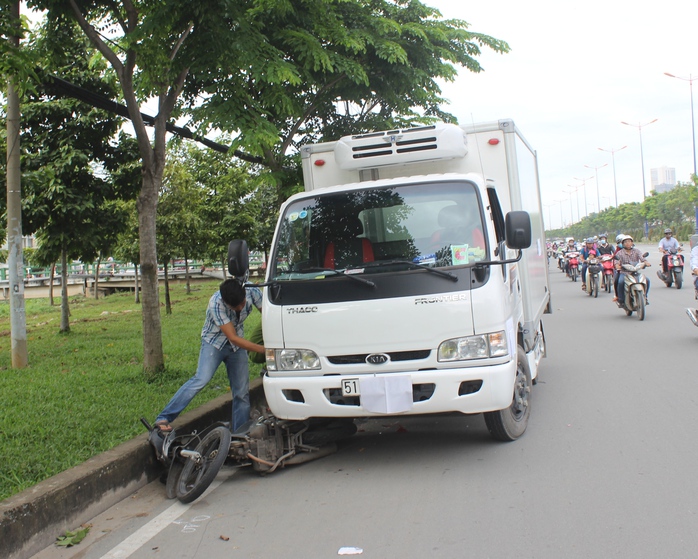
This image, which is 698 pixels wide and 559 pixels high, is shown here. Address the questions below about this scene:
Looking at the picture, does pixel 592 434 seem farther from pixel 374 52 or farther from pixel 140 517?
pixel 374 52

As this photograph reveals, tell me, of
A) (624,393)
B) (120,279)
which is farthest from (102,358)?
(120,279)

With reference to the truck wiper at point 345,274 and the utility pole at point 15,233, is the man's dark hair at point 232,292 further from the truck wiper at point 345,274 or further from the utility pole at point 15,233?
the utility pole at point 15,233

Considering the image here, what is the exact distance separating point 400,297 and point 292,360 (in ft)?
3.12

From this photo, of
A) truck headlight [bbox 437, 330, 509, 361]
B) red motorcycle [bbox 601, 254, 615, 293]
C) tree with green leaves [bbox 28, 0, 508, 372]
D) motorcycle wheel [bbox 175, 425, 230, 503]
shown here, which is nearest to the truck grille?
truck headlight [bbox 437, 330, 509, 361]

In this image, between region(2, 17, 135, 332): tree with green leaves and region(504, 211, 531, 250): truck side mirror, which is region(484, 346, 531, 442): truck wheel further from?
region(2, 17, 135, 332): tree with green leaves

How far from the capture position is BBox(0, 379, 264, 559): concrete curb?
13.3ft

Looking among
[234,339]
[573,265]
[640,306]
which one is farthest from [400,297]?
[573,265]

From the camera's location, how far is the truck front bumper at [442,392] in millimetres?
5102

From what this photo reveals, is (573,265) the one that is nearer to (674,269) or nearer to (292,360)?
(674,269)

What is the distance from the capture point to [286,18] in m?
10.6

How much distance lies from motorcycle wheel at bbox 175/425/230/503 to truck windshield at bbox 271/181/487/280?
51.2 inches

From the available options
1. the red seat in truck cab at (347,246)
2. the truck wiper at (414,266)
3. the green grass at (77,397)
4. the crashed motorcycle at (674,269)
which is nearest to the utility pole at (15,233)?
the green grass at (77,397)

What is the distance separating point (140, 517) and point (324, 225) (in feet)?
8.39

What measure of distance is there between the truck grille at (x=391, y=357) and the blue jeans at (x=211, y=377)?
3.69 ft
